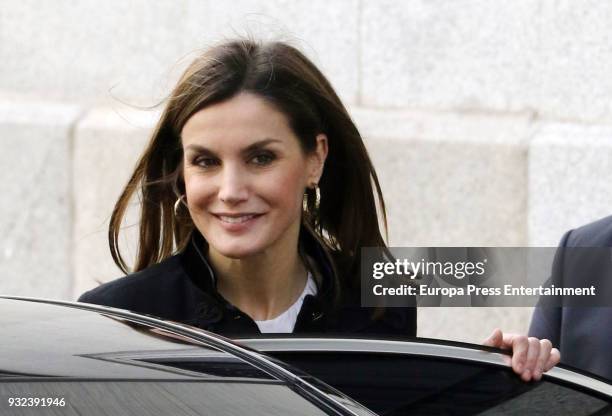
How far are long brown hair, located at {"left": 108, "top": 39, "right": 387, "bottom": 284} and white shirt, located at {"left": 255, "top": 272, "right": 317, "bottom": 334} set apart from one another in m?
0.11

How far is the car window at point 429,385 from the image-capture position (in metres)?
2.18

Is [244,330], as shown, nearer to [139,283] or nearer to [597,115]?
[139,283]

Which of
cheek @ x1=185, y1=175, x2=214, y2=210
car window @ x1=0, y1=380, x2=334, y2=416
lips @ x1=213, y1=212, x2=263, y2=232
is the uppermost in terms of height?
cheek @ x1=185, y1=175, x2=214, y2=210

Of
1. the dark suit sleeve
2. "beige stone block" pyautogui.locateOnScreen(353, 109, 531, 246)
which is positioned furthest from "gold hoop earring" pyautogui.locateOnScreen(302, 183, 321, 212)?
"beige stone block" pyautogui.locateOnScreen(353, 109, 531, 246)

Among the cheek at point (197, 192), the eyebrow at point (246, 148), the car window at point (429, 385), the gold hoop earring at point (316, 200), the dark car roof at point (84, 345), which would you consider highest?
the eyebrow at point (246, 148)

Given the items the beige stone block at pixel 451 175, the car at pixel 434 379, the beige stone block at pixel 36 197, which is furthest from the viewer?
the beige stone block at pixel 36 197

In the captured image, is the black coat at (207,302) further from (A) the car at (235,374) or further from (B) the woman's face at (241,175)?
(A) the car at (235,374)

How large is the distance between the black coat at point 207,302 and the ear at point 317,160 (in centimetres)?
17

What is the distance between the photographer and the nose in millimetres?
2732

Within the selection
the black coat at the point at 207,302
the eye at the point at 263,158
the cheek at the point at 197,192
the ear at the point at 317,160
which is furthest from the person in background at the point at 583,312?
the cheek at the point at 197,192

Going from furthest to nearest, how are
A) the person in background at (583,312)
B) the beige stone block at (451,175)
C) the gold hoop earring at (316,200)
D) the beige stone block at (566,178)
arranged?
the beige stone block at (451,175) < the beige stone block at (566,178) < the gold hoop earring at (316,200) < the person in background at (583,312)

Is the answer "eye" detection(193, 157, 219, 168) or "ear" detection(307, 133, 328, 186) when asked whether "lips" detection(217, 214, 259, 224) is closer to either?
"eye" detection(193, 157, 219, 168)

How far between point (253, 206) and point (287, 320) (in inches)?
10.6

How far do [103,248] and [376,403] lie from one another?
382 cm
